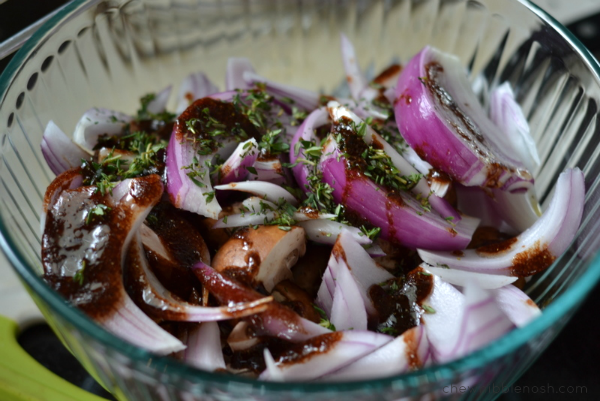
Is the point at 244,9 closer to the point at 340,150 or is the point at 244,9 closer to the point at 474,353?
the point at 340,150

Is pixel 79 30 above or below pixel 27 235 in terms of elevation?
above

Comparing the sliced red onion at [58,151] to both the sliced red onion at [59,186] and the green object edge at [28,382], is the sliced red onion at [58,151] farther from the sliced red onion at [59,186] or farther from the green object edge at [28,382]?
the green object edge at [28,382]

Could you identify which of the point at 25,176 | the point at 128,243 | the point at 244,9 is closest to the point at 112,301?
the point at 128,243

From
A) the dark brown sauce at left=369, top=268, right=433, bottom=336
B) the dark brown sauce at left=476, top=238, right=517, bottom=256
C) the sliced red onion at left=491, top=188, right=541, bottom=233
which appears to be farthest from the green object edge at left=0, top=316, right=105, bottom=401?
the sliced red onion at left=491, top=188, right=541, bottom=233

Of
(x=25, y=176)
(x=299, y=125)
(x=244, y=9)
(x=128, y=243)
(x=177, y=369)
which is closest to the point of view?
(x=177, y=369)

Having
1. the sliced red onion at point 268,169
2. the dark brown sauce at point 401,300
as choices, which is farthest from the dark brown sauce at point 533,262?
the sliced red onion at point 268,169

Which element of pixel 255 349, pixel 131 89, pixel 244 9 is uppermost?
pixel 244 9

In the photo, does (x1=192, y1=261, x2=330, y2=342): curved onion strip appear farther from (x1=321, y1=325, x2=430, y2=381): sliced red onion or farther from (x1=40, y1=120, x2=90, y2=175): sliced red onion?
(x1=40, y1=120, x2=90, y2=175): sliced red onion
